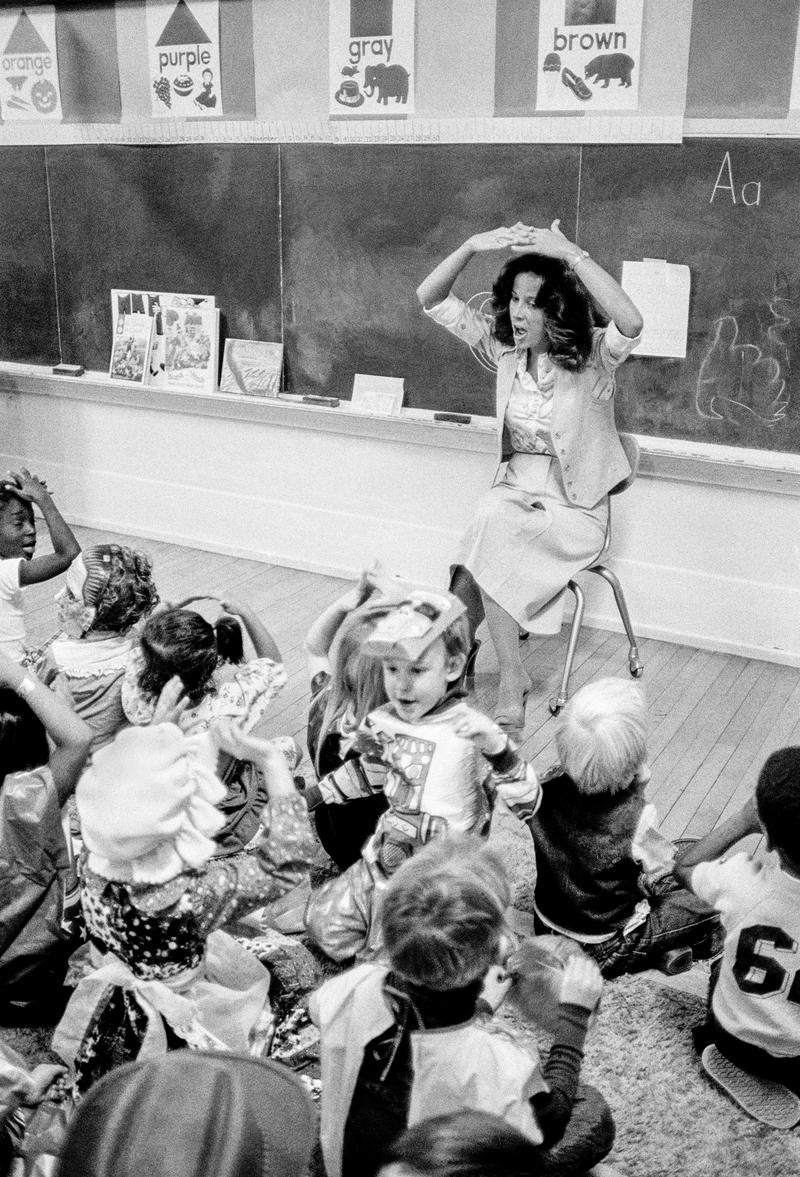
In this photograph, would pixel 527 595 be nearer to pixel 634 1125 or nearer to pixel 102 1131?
pixel 634 1125

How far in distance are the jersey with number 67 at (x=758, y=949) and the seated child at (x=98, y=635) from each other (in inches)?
54.7

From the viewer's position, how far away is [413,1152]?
1095mm

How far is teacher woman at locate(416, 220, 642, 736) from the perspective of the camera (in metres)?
3.79

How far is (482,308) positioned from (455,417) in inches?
18.8

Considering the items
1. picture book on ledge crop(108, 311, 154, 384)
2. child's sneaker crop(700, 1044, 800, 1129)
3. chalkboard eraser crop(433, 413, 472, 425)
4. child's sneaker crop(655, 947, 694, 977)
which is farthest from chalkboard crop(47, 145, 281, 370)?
child's sneaker crop(700, 1044, 800, 1129)

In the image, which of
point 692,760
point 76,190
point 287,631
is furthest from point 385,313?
point 692,760

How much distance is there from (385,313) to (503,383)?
2.97 feet

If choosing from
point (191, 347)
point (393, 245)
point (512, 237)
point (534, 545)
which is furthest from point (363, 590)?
point (191, 347)

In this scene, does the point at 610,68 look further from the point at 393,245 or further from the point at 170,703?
the point at 170,703

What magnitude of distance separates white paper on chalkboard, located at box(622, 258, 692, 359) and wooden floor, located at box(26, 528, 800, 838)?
110cm

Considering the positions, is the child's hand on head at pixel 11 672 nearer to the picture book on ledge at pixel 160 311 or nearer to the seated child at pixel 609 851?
the seated child at pixel 609 851

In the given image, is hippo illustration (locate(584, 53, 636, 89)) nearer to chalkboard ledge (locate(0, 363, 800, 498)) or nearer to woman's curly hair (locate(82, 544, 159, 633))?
chalkboard ledge (locate(0, 363, 800, 498))

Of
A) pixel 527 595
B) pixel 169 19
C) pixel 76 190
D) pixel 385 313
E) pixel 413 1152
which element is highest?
pixel 169 19

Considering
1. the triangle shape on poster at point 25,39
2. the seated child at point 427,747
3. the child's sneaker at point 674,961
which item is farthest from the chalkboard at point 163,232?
the child's sneaker at point 674,961
